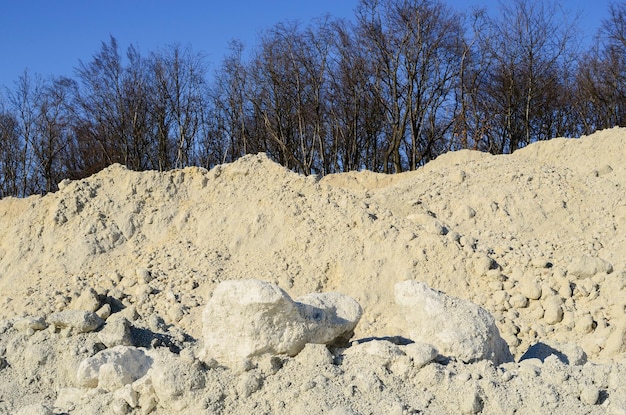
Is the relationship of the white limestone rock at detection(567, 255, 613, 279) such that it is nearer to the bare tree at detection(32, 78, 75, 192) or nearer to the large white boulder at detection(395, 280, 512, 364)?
the large white boulder at detection(395, 280, 512, 364)

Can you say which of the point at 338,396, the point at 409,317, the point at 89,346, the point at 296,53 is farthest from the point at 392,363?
the point at 296,53

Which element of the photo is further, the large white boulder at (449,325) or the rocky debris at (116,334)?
the rocky debris at (116,334)

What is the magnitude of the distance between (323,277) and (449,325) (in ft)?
10.8

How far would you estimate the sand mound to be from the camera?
15.3 ft

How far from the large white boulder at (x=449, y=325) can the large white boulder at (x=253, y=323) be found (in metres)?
1.02

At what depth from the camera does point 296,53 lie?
22625mm

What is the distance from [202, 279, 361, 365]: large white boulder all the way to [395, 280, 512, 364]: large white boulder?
102cm

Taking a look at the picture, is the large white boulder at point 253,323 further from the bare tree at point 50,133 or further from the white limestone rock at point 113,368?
the bare tree at point 50,133

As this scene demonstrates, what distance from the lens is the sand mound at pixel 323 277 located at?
4668mm

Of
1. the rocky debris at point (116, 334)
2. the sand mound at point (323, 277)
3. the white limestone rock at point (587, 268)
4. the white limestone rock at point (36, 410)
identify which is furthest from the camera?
the white limestone rock at point (587, 268)

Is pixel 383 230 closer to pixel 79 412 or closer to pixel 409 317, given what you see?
pixel 409 317

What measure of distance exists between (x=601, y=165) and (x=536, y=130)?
15987 millimetres

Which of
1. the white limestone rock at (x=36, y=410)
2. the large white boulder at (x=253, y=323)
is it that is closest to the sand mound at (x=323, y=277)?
the white limestone rock at (x=36, y=410)

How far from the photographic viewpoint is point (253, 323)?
4.93 m
